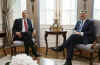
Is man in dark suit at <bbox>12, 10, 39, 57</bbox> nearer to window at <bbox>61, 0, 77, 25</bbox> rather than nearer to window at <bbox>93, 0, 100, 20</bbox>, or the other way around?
window at <bbox>61, 0, 77, 25</bbox>

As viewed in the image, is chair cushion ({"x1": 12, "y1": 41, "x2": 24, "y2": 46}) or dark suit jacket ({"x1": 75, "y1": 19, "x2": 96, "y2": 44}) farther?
chair cushion ({"x1": 12, "y1": 41, "x2": 24, "y2": 46})

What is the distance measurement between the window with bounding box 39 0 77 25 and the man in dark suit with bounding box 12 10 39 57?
99 centimetres

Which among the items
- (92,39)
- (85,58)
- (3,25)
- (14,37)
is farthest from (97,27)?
(3,25)

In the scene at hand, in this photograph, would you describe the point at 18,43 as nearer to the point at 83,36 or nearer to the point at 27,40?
the point at 27,40

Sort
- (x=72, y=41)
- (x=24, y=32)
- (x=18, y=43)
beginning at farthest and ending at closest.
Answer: (x=24, y=32), (x=18, y=43), (x=72, y=41)

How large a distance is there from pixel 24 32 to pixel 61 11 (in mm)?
1577

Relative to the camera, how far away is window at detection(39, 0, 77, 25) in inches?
189

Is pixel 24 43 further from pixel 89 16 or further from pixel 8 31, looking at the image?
pixel 89 16

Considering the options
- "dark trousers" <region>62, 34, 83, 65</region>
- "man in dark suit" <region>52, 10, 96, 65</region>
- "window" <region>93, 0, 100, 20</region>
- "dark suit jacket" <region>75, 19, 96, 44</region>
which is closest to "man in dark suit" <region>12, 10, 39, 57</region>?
"man in dark suit" <region>52, 10, 96, 65</region>

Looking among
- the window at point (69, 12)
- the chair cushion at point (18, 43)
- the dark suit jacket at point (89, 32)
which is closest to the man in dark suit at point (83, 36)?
the dark suit jacket at point (89, 32)

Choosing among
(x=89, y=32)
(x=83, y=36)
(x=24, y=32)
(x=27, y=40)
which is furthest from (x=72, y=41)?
(x=24, y=32)

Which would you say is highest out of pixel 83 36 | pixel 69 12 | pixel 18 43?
pixel 69 12

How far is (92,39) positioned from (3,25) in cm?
293

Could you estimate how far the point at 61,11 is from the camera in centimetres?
483
